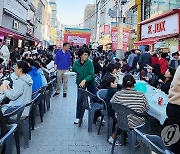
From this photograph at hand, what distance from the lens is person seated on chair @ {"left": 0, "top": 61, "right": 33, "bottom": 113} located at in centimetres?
542

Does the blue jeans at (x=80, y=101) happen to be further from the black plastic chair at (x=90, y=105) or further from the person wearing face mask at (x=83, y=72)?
the black plastic chair at (x=90, y=105)

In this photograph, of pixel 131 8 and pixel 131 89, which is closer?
pixel 131 89

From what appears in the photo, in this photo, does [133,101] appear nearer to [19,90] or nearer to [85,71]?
[19,90]

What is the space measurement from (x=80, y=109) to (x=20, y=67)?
84.2 inches

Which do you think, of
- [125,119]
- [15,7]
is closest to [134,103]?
[125,119]

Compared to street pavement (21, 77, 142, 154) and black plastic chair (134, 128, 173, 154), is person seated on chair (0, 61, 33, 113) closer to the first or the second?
street pavement (21, 77, 142, 154)

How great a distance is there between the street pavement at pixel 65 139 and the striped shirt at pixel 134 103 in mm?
866

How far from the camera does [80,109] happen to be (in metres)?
7.32

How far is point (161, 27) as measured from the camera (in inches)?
728

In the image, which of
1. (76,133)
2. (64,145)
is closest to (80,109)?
(76,133)

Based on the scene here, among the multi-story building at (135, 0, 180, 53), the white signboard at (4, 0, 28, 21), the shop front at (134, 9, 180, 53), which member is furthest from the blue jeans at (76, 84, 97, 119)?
the white signboard at (4, 0, 28, 21)

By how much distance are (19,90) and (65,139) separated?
1.42m

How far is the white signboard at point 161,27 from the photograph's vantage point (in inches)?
639

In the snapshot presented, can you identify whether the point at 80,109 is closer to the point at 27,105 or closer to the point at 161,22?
the point at 27,105
